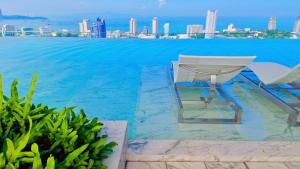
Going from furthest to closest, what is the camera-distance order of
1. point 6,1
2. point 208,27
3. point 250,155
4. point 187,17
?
point 187,17, point 6,1, point 208,27, point 250,155

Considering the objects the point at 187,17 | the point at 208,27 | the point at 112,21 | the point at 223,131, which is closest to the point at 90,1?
the point at 112,21

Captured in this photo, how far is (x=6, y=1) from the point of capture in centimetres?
1230

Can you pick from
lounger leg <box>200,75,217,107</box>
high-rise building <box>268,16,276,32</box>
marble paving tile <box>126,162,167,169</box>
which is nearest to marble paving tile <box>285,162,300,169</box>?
marble paving tile <box>126,162,167,169</box>

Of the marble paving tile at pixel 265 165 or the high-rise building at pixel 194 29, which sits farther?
the high-rise building at pixel 194 29

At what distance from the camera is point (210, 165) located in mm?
1713

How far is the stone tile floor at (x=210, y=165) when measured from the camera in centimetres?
170

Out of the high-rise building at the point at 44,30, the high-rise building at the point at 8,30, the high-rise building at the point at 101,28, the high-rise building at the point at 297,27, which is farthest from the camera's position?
the high-rise building at the point at 44,30

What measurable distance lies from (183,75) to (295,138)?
4.96 ft

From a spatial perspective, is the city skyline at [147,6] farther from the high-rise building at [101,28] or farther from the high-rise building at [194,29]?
the high-rise building at [101,28]

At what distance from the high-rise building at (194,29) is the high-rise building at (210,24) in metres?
0.30

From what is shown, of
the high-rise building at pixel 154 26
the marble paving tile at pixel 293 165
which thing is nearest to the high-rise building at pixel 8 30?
the high-rise building at pixel 154 26

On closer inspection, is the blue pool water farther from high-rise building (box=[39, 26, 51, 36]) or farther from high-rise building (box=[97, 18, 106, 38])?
high-rise building (box=[39, 26, 51, 36])

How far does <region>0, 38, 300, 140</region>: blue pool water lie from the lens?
2.39 meters

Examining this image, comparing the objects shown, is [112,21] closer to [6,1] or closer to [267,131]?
[6,1]
